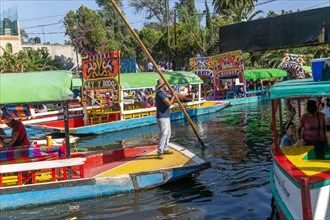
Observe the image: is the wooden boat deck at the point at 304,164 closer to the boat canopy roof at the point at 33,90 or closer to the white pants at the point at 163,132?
the white pants at the point at 163,132

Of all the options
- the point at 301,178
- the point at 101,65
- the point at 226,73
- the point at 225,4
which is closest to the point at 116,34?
the point at 225,4

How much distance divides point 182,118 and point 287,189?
15445mm

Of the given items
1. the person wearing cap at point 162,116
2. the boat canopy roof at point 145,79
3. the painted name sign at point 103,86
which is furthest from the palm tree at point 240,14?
the person wearing cap at point 162,116

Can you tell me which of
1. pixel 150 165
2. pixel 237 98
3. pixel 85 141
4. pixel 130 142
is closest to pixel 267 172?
pixel 150 165

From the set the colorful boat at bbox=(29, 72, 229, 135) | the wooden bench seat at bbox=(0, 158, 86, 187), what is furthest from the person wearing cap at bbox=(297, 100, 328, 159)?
the colorful boat at bbox=(29, 72, 229, 135)

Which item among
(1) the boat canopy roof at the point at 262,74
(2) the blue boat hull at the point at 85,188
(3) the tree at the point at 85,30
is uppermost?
(3) the tree at the point at 85,30

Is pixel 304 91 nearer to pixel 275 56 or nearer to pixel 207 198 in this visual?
pixel 207 198

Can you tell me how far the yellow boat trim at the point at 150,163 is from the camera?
26.6 feet

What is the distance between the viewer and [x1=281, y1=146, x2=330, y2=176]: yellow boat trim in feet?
16.8

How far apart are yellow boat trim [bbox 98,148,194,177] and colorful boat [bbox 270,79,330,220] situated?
243 centimetres

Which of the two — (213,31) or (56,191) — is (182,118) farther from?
(213,31)

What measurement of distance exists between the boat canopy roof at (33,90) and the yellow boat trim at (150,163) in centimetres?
188

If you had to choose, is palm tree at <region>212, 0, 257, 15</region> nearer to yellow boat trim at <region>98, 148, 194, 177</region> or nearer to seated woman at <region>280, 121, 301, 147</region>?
yellow boat trim at <region>98, 148, 194, 177</region>

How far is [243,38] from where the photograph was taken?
18.3m
